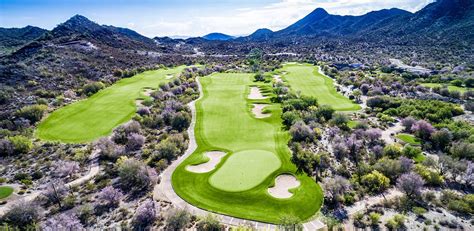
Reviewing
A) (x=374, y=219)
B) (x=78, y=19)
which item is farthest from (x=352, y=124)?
(x=78, y=19)

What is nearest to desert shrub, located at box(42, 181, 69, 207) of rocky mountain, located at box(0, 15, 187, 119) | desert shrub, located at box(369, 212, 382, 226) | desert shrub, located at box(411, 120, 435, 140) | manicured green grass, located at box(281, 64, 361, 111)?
desert shrub, located at box(369, 212, 382, 226)

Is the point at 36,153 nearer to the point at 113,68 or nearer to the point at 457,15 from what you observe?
the point at 113,68

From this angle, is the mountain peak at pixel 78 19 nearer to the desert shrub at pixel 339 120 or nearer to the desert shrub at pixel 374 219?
the desert shrub at pixel 339 120

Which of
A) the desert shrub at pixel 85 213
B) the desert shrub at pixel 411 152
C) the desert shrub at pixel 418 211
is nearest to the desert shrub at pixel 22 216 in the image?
the desert shrub at pixel 85 213

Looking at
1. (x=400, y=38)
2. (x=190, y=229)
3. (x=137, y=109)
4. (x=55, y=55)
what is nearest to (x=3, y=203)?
(x=190, y=229)

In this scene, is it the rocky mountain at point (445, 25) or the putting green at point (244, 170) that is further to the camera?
the rocky mountain at point (445, 25)

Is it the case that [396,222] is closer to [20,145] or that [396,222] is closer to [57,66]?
[20,145]
